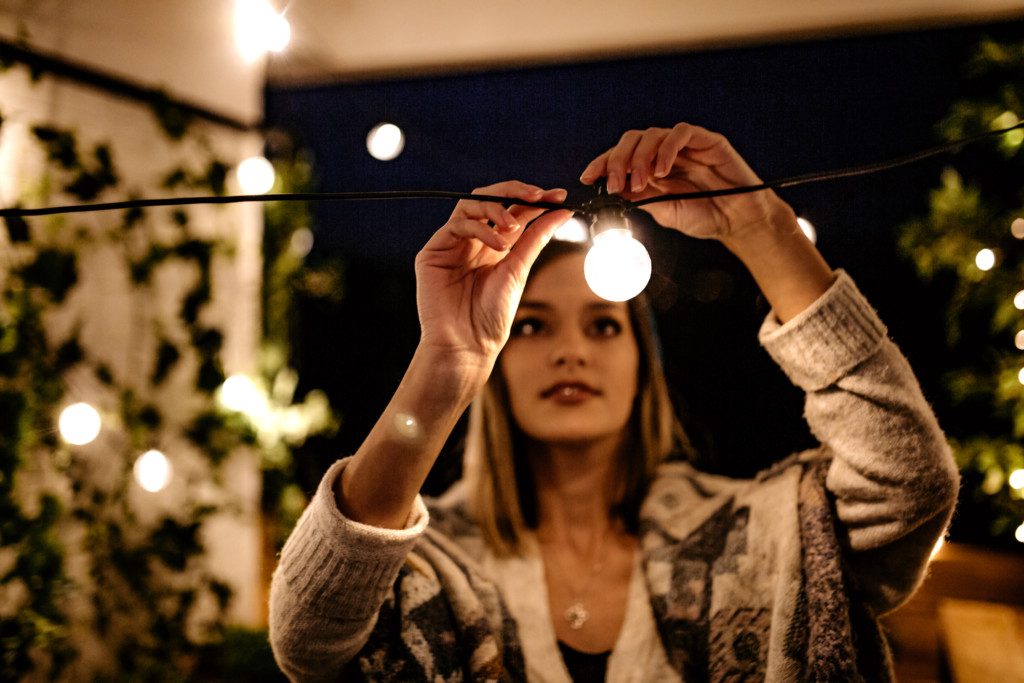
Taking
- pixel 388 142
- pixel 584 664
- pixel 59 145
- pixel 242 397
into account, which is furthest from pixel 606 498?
pixel 59 145

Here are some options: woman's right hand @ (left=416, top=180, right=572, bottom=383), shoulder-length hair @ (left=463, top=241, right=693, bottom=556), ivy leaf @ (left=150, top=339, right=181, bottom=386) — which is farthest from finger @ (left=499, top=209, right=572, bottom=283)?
ivy leaf @ (left=150, top=339, right=181, bottom=386)

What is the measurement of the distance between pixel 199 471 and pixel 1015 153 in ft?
8.23

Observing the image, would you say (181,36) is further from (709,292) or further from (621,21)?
(709,292)

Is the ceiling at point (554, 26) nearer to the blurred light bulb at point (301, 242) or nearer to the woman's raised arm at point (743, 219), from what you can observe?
the blurred light bulb at point (301, 242)

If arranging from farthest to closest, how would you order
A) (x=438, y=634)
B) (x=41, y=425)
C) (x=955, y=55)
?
1. (x=41, y=425)
2. (x=955, y=55)
3. (x=438, y=634)

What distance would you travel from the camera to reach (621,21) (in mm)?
1655

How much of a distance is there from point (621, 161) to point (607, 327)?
526 mm

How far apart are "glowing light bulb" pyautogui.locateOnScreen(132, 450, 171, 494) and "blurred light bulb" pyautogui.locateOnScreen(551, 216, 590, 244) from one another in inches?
58.5

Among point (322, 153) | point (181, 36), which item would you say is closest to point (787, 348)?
point (322, 153)

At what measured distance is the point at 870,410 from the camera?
0.95 metres

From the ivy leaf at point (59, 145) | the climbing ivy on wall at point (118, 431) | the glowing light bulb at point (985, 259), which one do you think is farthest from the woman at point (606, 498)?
the ivy leaf at point (59, 145)

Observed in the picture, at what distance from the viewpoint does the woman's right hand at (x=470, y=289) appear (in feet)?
2.96

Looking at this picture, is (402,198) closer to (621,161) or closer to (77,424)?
(621,161)

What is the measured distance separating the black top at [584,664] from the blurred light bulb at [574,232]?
730 mm
